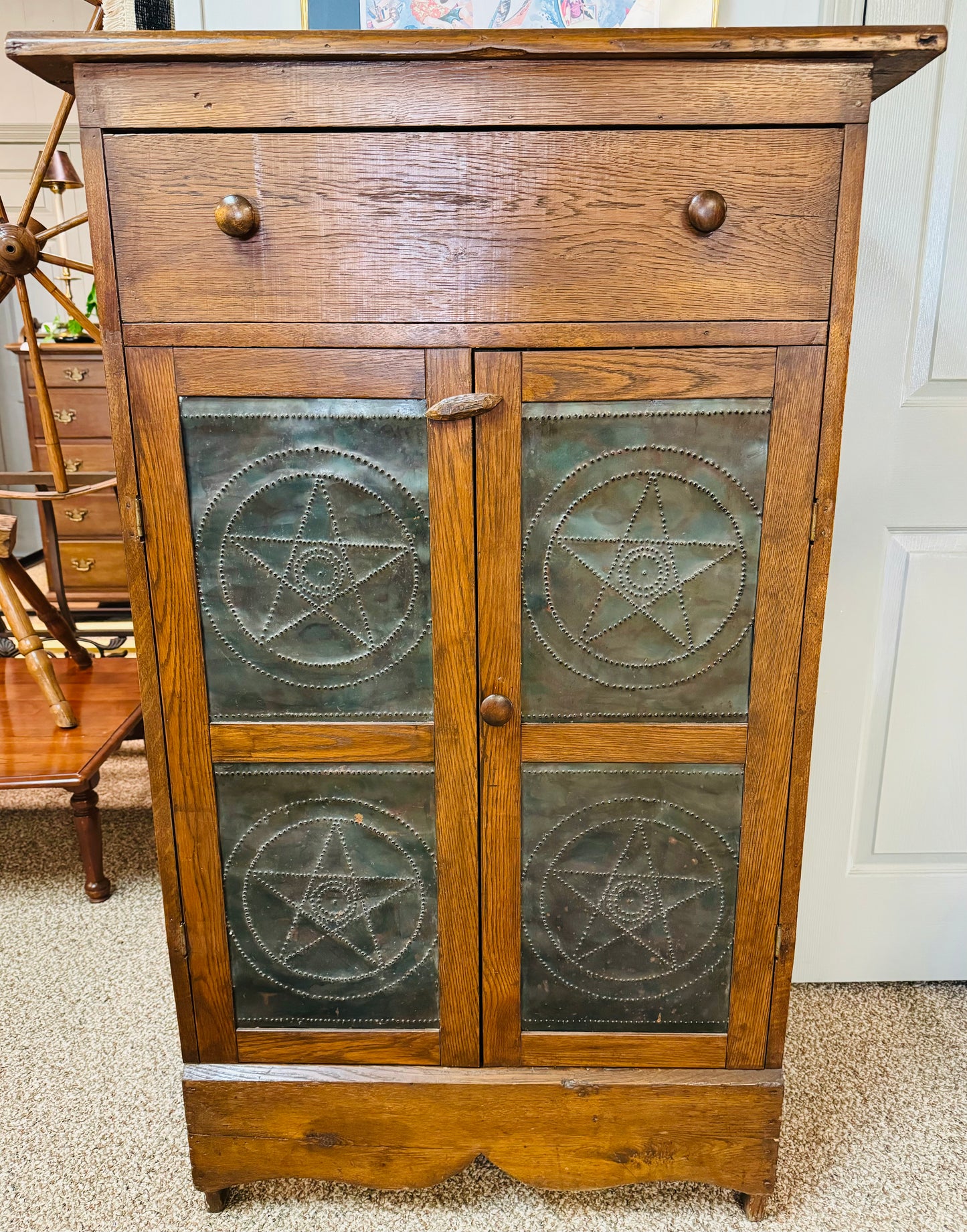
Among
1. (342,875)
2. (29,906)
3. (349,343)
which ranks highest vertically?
(349,343)

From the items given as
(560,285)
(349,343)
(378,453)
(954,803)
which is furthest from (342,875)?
(954,803)

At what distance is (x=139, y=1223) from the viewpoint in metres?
1.27

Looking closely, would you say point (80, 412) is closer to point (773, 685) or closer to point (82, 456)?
point (82, 456)

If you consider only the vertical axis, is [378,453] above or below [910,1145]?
above

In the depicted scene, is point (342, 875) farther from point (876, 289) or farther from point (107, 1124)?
point (876, 289)

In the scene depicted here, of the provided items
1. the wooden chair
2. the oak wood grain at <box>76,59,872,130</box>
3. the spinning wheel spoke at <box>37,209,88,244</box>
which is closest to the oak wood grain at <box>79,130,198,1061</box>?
the oak wood grain at <box>76,59,872,130</box>

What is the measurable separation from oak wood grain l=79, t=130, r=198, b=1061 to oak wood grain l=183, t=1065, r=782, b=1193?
13 centimetres

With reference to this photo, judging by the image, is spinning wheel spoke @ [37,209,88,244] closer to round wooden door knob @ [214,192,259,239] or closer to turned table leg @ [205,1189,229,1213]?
round wooden door knob @ [214,192,259,239]

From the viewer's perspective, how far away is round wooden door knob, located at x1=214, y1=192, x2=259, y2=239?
96 cm

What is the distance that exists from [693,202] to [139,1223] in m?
1.57

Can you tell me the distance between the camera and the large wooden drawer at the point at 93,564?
352 centimetres

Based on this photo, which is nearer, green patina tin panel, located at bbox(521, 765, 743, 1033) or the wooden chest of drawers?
green patina tin panel, located at bbox(521, 765, 743, 1033)

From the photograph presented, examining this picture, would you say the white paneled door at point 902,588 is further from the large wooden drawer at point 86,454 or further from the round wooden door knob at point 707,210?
the large wooden drawer at point 86,454

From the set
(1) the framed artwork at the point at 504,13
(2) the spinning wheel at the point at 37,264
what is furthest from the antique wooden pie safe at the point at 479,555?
Answer: (2) the spinning wheel at the point at 37,264
